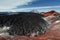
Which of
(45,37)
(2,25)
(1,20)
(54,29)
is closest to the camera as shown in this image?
(45,37)

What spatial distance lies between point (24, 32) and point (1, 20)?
108cm

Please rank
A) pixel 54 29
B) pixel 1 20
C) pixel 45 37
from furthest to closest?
pixel 1 20
pixel 54 29
pixel 45 37

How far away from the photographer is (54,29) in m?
5.95

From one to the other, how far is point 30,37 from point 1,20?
1.58 metres

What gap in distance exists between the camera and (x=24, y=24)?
6.48m

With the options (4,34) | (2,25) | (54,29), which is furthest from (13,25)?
(54,29)

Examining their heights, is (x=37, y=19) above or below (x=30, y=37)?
above

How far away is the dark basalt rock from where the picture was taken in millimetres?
6152

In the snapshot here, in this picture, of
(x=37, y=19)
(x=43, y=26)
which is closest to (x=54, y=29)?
(x=43, y=26)

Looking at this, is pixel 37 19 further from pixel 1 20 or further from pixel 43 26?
pixel 1 20

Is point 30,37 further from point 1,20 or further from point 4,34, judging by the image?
point 1,20

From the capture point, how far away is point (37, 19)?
22.8 feet

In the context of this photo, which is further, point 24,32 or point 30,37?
point 24,32

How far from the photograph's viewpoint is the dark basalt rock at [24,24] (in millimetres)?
6152
